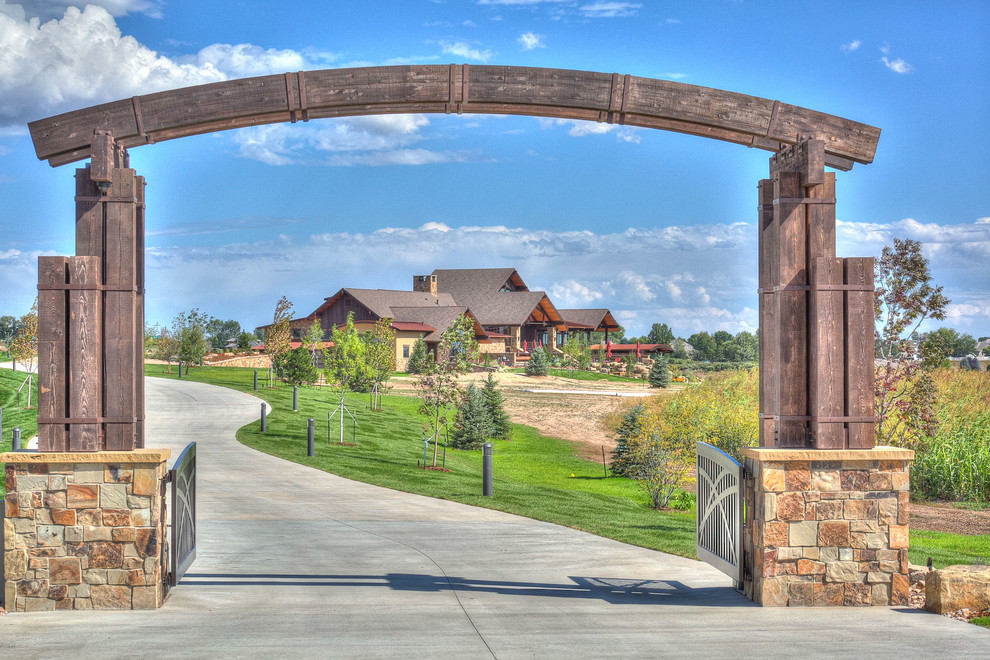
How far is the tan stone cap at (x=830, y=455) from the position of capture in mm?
7145

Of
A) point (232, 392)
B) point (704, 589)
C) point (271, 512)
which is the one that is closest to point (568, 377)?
point (232, 392)

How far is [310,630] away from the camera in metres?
6.50

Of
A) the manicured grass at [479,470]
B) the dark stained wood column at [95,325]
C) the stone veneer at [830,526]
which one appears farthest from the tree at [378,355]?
the stone veneer at [830,526]

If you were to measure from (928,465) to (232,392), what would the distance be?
2617cm

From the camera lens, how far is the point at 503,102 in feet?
25.5

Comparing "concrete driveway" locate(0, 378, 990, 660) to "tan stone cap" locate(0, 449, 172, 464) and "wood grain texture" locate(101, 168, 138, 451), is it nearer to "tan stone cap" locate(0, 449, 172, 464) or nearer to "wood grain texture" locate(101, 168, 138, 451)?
"tan stone cap" locate(0, 449, 172, 464)

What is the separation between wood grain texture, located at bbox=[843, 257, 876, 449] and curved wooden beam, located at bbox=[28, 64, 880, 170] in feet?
3.59

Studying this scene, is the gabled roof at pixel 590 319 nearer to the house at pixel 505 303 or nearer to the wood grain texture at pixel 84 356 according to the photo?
the house at pixel 505 303

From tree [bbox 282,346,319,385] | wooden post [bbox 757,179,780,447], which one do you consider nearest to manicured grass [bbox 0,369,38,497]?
tree [bbox 282,346,319,385]

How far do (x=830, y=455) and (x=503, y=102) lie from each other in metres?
4.24

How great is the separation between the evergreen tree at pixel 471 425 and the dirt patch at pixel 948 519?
1375 centimetres

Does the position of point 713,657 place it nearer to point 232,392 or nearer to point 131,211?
point 131,211

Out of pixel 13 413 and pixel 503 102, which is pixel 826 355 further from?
pixel 13 413

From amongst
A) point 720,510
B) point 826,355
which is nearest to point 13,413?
point 720,510
